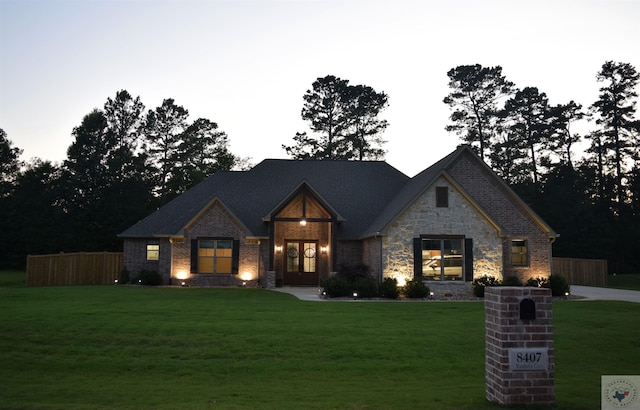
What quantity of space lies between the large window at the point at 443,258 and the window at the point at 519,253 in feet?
12.6

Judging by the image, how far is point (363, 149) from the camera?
169 ft

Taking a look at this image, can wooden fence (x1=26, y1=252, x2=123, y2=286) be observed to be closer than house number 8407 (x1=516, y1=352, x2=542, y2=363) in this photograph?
No

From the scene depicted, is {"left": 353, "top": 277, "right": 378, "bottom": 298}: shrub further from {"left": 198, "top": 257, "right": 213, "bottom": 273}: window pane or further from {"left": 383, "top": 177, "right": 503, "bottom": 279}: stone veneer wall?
{"left": 198, "top": 257, "right": 213, "bottom": 273}: window pane

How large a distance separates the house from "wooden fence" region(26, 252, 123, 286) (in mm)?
1913

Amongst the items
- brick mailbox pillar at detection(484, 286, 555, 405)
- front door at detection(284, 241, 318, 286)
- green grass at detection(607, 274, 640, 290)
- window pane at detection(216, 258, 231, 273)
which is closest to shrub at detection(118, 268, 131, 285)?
window pane at detection(216, 258, 231, 273)

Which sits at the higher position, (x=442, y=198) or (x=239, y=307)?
(x=442, y=198)

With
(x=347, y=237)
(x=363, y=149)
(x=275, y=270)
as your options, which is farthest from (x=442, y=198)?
(x=363, y=149)

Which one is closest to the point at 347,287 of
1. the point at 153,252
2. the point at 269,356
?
the point at 153,252

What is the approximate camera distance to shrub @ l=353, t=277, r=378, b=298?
21531 mm

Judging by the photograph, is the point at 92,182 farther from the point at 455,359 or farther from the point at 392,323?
the point at 455,359

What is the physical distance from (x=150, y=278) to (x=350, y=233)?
977 centimetres

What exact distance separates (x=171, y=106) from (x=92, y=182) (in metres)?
11.8

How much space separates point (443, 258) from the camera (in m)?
23.5

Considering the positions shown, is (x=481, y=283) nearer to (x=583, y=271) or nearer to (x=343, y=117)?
(x=583, y=271)
